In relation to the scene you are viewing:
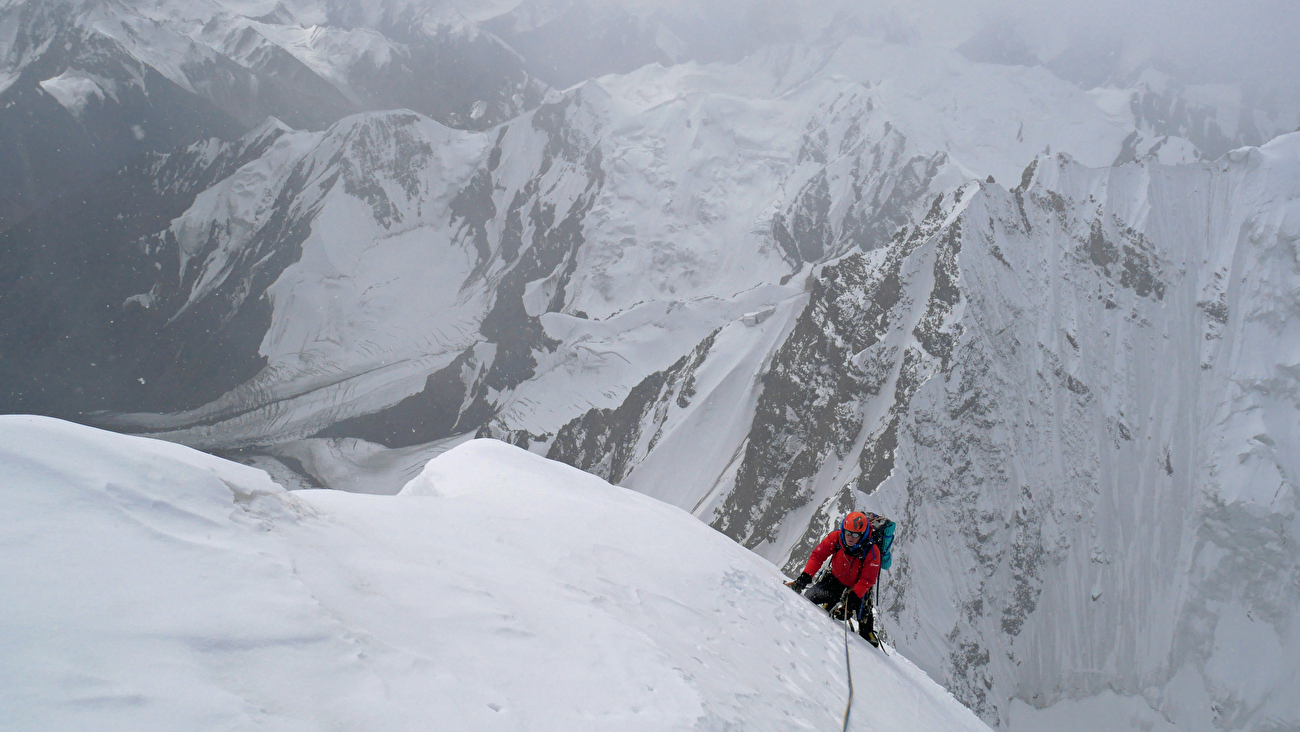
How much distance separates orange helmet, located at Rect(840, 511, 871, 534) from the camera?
10.9 metres

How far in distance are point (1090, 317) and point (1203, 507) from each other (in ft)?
70.4

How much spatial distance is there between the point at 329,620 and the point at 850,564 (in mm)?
9334

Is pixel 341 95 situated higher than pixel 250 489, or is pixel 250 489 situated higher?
pixel 341 95

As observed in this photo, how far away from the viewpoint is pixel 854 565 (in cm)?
1139

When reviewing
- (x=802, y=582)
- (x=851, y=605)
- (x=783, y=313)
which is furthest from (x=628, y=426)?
(x=851, y=605)

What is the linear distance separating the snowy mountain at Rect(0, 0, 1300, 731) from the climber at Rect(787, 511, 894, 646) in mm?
37547

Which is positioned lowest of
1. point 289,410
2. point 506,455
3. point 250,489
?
point 289,410

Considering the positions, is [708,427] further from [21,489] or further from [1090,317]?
[21,489]

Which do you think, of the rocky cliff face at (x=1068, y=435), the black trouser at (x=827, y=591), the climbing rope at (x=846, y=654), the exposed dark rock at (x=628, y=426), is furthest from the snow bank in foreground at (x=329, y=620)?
the exposed dark rock at (x=628, y=426)

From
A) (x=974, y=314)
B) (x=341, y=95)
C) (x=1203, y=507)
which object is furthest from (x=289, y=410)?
(x=1203, y=507)

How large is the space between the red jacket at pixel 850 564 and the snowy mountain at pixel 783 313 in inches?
1496

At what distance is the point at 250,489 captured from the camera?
6.26 metres

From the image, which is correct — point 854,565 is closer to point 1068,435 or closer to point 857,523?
point 857,523

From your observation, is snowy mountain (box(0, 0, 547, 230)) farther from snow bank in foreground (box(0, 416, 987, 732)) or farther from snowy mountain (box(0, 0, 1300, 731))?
snow bank in foreground (box(0, 416, 987, 732))
